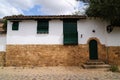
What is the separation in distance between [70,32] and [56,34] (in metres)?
1.29

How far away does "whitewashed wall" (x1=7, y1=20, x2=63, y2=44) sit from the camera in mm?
17859

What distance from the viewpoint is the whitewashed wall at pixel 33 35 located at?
17.9 m

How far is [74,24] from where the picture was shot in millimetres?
18031

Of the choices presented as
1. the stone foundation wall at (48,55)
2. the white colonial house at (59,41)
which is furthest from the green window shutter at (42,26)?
the stone foundation wall at (48,55)

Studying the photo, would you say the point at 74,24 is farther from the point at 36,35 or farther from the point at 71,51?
the point at 36,35

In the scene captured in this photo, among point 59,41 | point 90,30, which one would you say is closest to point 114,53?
point 90,30

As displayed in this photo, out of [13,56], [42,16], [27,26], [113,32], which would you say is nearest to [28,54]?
[13,56]

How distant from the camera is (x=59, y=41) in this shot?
17828 millimetres

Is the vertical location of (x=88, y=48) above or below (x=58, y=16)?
below

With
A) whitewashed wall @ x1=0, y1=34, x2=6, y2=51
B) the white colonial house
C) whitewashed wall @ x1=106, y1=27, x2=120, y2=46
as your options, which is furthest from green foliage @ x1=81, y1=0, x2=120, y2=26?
whitewashed wall @ x1=0, y1=34, x2=6, y2=51

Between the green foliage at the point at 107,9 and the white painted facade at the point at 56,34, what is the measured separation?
1.13 m

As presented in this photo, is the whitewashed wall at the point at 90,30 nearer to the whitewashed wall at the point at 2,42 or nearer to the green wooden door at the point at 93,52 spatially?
the green wooden door at the point at 93,52

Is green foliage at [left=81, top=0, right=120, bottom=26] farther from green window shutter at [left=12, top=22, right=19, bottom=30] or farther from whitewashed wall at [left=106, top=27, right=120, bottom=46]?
green window shutter at [left=12, top=22, right=19, bottom=30]

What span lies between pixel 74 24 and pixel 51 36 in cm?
238
